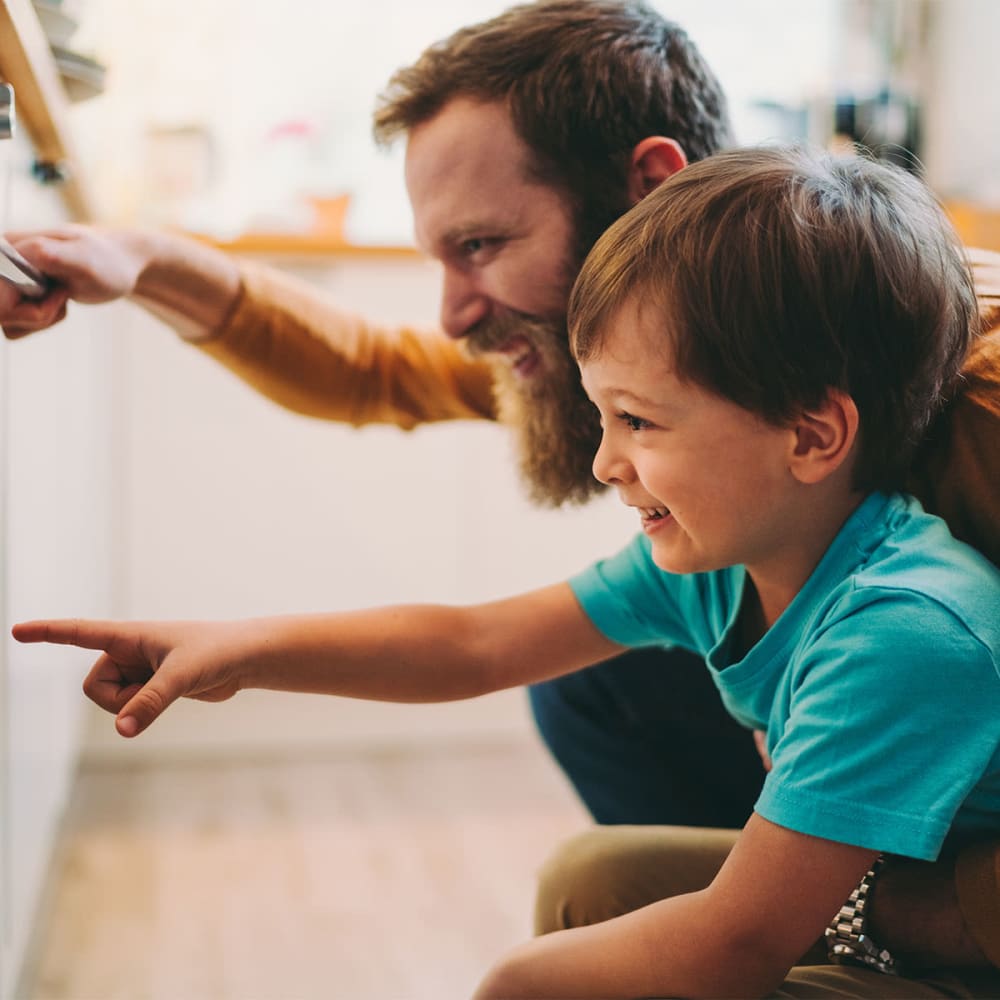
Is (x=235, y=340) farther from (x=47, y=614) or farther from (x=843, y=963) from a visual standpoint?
(x=843, y=963)

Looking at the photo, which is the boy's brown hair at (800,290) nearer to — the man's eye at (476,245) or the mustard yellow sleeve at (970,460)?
the mustard yellow sleeve at (970,460)

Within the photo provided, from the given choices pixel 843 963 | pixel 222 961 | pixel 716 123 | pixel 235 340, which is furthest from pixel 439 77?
pixel 222 961

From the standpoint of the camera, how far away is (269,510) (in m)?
2.33

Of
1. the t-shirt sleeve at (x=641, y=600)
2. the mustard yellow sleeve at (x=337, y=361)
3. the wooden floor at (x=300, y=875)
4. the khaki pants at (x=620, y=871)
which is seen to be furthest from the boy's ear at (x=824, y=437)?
the wooden floor at (x=300, y=875)

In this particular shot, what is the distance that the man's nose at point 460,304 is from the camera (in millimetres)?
1100

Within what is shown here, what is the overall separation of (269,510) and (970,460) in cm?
171

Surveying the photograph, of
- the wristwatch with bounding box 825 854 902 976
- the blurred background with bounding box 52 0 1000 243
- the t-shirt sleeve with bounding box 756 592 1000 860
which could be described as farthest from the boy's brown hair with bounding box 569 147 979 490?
the blurred background with bounding box 52 0 1000 243

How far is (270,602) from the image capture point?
2340mm

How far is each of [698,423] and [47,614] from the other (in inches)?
31.3

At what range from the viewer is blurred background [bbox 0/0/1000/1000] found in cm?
137

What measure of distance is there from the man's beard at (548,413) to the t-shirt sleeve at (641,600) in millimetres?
202

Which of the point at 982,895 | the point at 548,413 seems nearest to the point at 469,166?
the point at 548,413

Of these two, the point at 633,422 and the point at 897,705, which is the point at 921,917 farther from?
the point at 633,422

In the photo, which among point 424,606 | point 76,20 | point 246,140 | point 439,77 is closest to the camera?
point 424,606
